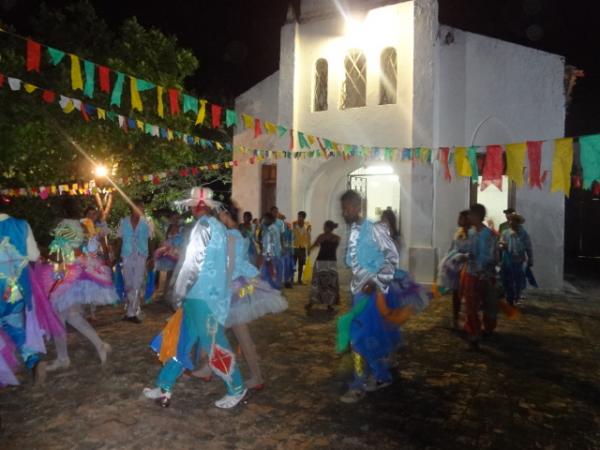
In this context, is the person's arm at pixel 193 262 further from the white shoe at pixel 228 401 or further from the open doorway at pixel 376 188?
the open doorway at pixel 376 188

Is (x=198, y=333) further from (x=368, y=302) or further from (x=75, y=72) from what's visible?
(x=75, y=72)

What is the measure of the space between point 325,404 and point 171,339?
4.86 ft

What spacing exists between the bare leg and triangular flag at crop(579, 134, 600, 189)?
179 inches

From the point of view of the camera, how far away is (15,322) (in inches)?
174

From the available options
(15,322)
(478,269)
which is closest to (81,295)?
(15,322)

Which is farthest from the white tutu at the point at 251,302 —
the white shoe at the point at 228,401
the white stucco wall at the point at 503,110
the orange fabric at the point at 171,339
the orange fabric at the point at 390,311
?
the white stucco wall at the point at 503,110

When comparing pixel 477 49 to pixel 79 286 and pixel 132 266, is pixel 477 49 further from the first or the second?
pixel 79 286

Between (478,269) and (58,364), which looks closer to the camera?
(58,364)

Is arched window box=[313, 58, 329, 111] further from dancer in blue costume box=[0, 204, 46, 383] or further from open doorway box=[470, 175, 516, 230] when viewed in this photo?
dancer in blue costume box=[0, 204, 46, 383]

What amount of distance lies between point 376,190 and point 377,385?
35.5 feet

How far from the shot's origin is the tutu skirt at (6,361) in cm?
422

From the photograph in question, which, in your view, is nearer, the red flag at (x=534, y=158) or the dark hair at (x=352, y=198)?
the dark hair at (x=352, y=198)

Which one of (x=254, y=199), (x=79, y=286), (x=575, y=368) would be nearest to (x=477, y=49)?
(x=254, y=199)

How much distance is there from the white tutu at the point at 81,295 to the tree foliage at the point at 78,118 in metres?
8.60
